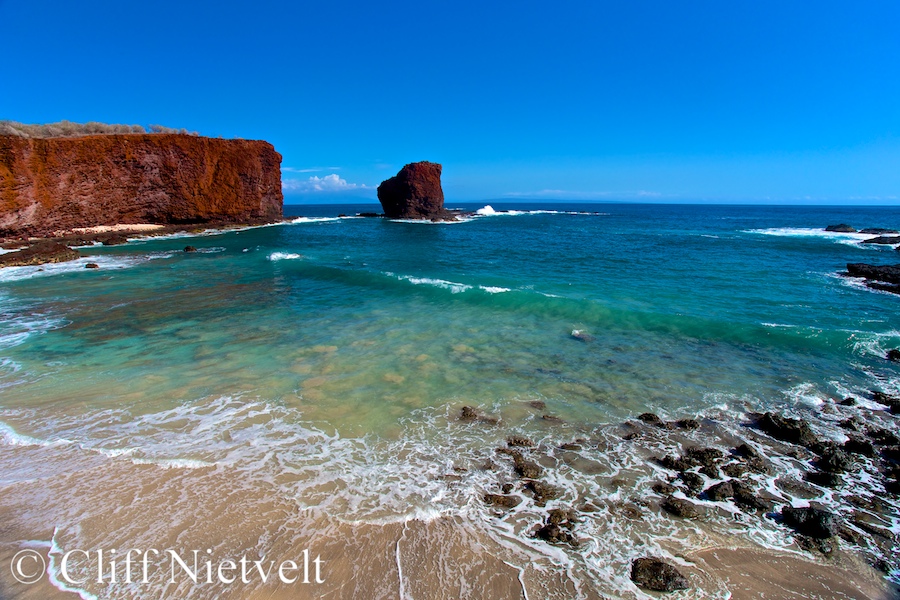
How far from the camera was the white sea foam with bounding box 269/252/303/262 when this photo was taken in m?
29.6

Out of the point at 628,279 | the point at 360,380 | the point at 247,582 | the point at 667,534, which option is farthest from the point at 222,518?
the point at 628,279

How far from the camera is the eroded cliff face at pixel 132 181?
31547 mm

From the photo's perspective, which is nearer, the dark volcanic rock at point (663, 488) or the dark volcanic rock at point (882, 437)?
the dark volcanic rock at point (663, 488)

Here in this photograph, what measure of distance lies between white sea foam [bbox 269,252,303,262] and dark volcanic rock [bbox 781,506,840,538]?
96.0 feet

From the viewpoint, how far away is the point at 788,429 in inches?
308

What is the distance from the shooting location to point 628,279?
894 inches

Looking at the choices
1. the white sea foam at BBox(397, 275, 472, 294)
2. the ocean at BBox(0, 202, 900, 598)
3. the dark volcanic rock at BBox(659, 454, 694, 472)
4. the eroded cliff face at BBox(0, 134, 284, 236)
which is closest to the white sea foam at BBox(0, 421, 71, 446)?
the ocean at BBox(0, 202, 900, 598)

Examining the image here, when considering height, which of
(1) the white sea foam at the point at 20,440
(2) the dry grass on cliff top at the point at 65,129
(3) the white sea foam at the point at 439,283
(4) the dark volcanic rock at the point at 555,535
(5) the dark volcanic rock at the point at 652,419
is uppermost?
(2) the dry grass on cliff top at the point at 65,129

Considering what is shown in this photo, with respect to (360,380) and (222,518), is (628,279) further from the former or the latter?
(222,518)

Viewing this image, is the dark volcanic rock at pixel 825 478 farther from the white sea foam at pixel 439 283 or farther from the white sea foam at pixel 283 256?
the white sea foam at pixel 283 256

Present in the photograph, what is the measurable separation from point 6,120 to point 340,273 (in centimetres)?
3641

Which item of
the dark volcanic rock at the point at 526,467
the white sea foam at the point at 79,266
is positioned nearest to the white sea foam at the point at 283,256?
the white sea foam at the point at 79,266

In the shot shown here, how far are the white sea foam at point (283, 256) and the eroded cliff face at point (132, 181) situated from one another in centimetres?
1965

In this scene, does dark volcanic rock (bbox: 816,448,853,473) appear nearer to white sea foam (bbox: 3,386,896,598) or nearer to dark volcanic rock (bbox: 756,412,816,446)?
white sea foam (bbox: 3,386,896,598)
